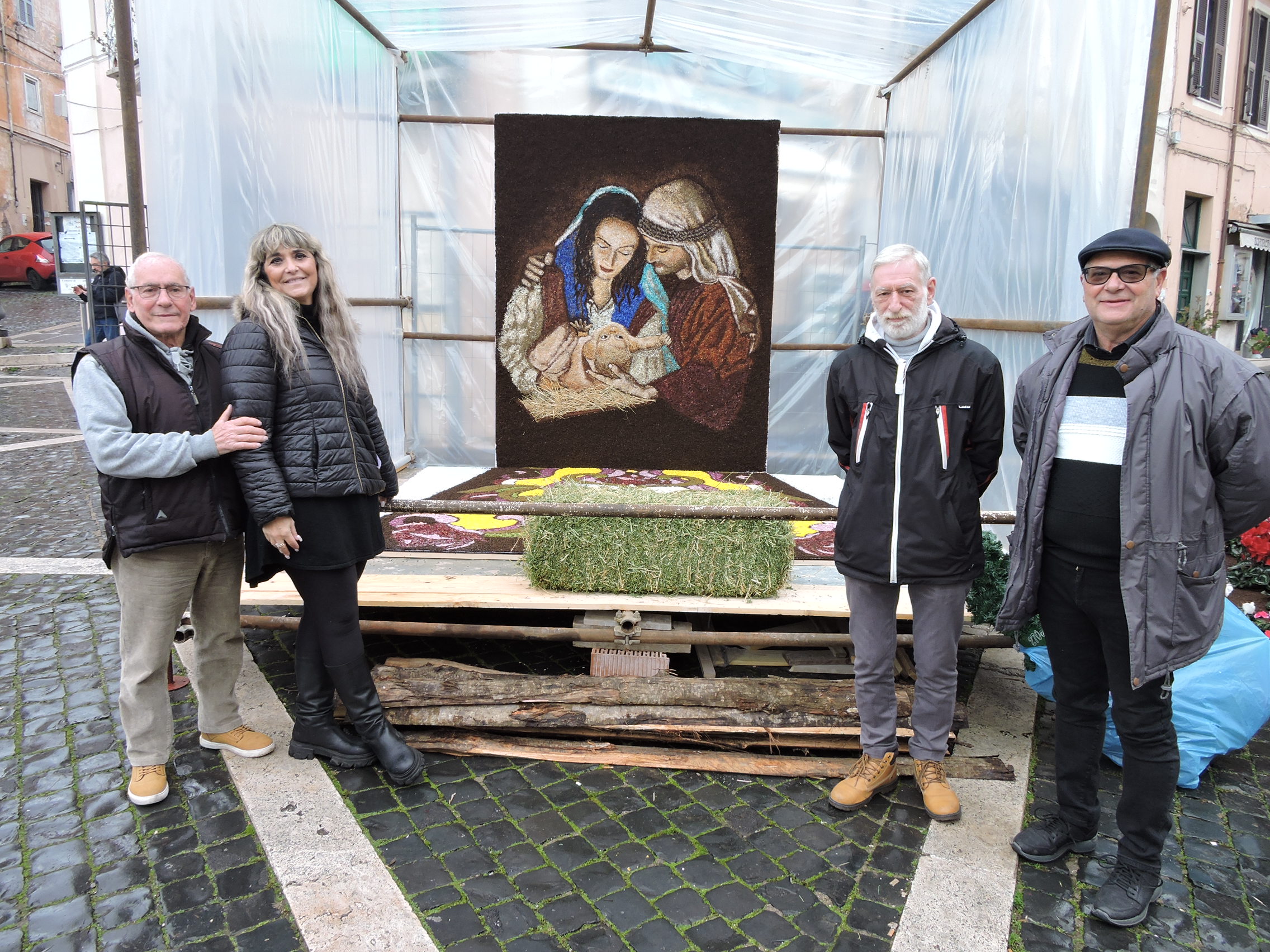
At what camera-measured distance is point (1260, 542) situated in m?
4.63

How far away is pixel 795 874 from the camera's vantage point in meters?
2.70

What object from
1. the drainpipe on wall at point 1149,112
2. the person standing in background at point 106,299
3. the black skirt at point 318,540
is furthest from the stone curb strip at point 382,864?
the person standing in background at point 106,299

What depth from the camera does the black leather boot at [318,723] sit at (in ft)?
10.6


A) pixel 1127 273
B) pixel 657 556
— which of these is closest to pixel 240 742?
pixel 657 556

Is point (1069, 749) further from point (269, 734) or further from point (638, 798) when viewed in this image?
point (269, 734)

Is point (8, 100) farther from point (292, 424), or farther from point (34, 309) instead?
point (292, 424)

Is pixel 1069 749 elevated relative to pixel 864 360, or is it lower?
lower

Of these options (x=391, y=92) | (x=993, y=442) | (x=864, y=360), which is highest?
(x=391, y=92)

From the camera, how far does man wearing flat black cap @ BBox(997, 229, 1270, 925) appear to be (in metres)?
2.33

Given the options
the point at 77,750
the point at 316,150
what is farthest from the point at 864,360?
the point at 316,150

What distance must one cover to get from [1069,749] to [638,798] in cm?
135

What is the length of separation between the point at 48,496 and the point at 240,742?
478cm

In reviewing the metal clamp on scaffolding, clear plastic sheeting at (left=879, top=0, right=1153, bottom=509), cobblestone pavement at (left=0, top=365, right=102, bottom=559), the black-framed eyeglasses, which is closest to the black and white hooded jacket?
the black-framed eyeglasses

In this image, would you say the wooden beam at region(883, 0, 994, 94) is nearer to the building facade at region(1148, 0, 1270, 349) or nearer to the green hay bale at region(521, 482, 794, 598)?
the green hay bale at region(521, 482, 794, 598)
